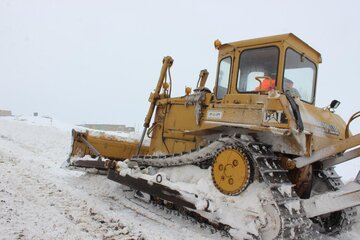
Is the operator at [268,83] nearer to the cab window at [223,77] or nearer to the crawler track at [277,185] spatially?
the cab window at [223,77]

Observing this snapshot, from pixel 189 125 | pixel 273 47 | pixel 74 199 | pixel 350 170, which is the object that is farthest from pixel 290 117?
pixel 350 170

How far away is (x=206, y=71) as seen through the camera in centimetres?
699

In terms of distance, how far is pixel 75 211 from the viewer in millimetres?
4902

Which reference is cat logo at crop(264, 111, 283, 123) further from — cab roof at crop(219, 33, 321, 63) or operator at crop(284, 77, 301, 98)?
cab roof at crop(219, 33, 321, 63)

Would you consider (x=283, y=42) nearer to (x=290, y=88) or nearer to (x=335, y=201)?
(x=290, y=88)

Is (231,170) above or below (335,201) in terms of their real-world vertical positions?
above

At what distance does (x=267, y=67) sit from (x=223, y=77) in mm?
785

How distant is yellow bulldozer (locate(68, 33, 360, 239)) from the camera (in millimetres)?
4172

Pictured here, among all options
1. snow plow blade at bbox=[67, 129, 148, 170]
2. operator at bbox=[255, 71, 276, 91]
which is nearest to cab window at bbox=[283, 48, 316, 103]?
operator at bbox=[255, 71, 276, 91]

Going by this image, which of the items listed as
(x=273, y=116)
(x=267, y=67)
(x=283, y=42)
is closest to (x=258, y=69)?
(x=267, y=67)

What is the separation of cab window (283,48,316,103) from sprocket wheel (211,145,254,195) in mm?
1166

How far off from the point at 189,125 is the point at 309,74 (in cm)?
219

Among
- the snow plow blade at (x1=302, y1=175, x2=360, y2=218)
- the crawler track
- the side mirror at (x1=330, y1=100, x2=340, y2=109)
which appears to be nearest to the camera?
the crawler track

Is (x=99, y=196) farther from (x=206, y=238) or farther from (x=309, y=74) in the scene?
(x=309, y=74)
